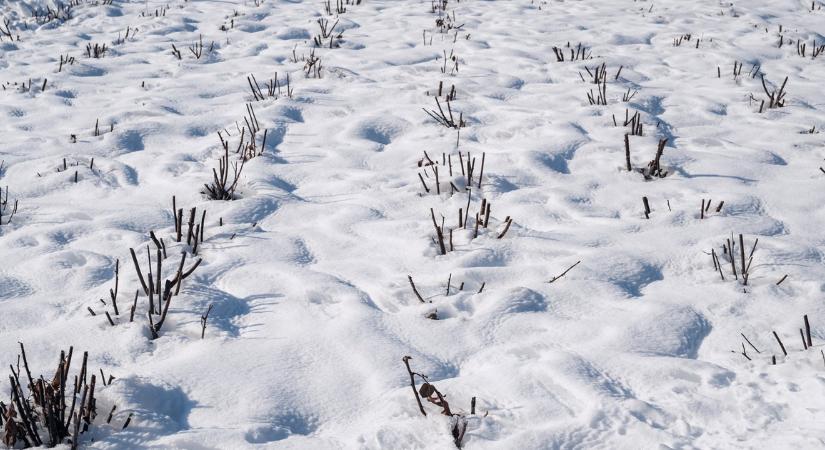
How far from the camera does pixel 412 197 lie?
340 centimetres

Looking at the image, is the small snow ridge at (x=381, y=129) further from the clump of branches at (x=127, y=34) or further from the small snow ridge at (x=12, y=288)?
the clump of branches at (x=127, y=34)

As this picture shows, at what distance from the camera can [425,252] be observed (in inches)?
112

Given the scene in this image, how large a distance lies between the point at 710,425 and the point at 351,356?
107cm

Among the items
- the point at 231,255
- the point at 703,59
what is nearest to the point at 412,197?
the point at 231,255

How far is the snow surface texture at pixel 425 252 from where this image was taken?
6.31 ft

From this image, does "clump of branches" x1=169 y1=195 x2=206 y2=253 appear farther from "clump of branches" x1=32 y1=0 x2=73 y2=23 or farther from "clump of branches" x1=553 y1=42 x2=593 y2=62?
"clump of branches" x1=32 y1=0 x2=73 y2=23

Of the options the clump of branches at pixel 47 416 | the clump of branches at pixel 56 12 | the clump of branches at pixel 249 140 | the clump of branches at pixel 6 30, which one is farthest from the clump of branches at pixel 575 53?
the clump of branches at pixel 56 12

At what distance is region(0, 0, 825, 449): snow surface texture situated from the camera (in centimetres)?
192

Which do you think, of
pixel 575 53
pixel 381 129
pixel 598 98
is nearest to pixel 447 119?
pixel 381 129

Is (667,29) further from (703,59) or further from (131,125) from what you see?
(131,125)

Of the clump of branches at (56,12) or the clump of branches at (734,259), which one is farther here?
the clump of branches at (56,12)

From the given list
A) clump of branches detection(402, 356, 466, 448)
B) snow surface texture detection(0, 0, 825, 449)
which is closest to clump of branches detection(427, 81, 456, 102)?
snow surface texture detection(0, 0, 825, 449)

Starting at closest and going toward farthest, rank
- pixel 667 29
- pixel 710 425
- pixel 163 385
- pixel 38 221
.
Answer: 1. pixel 710 425
2. pixel 163 385
3. pixel 38 221
4. pixel 667 29

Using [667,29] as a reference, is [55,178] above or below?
below
